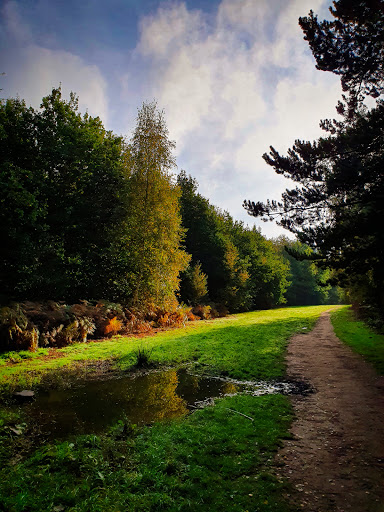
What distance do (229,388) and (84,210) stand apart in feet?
56.1

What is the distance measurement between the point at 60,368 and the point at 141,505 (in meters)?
7.58

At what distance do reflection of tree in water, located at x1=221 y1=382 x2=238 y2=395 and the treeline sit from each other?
12800mm

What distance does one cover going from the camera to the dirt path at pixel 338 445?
12.2ft

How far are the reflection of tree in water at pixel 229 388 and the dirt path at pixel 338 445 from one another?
1.63 metres

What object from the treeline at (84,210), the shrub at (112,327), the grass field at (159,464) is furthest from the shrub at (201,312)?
the grass field at (159,464)

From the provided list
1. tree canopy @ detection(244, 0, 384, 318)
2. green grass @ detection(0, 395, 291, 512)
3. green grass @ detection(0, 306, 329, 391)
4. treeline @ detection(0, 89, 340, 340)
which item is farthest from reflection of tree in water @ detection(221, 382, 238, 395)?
treeline @ detection(0, 89, 340, 340)

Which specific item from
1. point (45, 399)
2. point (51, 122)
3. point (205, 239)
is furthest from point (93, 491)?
point (205, 239)

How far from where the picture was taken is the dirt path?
3721 mm

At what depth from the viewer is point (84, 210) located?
68.4 feet

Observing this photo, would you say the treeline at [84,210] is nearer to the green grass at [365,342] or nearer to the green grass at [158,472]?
the green grass at [365,342]

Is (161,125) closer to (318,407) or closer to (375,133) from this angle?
(375,133)

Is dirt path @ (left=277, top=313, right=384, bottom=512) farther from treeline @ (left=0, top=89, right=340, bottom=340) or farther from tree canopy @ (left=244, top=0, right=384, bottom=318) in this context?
treeline @ (left=0, top=89, right=340, bottom=340)

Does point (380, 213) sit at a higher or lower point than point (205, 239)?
lower

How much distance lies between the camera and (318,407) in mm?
6754
